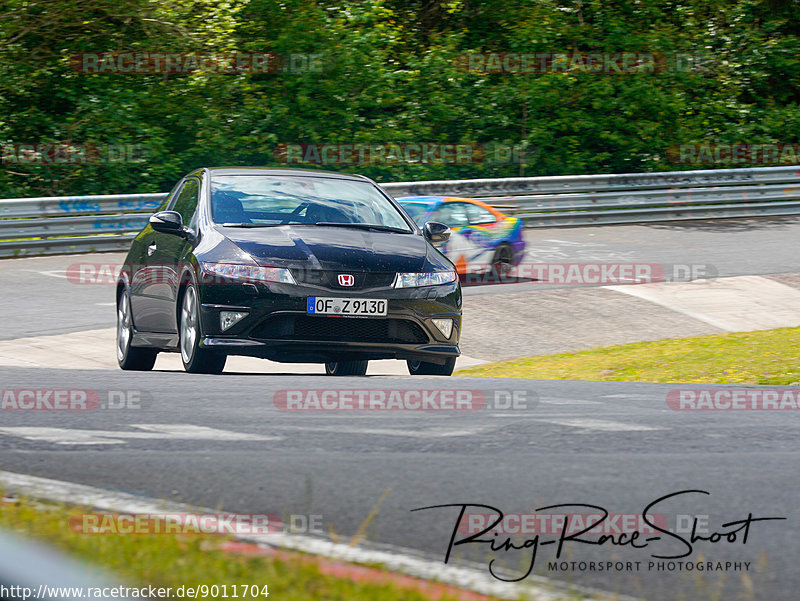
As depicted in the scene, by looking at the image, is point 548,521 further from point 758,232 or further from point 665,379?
point 758,232

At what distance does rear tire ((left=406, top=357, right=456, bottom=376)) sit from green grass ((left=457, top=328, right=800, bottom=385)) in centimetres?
223

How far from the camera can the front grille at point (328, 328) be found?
7.67 m

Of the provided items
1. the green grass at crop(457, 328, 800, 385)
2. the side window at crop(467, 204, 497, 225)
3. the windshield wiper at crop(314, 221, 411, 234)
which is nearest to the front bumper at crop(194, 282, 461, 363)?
the windshield wiper at crop(314, 221, 411, 234)

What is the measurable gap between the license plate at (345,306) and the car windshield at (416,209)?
8010mm

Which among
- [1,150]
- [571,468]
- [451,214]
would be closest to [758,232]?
[451,214]

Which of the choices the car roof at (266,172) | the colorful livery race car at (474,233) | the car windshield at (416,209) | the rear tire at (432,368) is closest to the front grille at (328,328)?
the rear tire at (432,368)

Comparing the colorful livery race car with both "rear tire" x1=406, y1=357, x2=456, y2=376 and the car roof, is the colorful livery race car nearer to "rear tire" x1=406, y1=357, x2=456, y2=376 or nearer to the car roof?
the car roof

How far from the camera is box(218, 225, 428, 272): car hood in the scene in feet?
25.4

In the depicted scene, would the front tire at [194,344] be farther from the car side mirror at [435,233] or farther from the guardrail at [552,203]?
the guardrail at [552,203]

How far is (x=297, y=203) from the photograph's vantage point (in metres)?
8.66

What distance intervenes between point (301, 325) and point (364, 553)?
12.9 feet

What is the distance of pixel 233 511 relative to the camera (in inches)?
A: 170

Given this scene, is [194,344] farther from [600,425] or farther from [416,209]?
[416,209]

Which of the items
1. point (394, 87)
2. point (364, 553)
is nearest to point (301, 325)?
point (364, 553)
